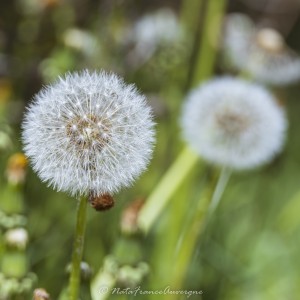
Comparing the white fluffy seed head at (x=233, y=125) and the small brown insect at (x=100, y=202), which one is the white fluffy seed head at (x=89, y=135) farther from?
the white fluffy seed head at (x=233, y=125)

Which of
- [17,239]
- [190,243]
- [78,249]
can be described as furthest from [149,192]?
[78,249]

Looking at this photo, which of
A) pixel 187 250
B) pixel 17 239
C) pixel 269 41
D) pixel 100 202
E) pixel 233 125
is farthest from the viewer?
pixel 269 41

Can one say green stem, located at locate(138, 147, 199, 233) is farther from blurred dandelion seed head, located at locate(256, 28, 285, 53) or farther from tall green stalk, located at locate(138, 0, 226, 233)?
blurred dandelion seed head, located at locate(256, 28, 285, 53)

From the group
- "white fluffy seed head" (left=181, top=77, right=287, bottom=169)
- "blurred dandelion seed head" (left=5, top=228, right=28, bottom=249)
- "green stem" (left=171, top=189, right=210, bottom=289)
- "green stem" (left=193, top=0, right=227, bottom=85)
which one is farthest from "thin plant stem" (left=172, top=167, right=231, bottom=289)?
"green stem" (left=193, top=0, right=227, bottom=85)

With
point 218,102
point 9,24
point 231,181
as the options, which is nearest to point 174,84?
point 231,181

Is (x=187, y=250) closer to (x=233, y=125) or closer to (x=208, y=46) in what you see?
(x=233, y=125)

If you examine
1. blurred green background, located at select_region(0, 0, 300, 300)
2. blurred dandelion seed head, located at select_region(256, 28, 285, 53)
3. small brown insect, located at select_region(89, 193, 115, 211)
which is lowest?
blurred green background, located at select_region(0, 0, 300, 300)

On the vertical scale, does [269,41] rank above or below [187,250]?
above


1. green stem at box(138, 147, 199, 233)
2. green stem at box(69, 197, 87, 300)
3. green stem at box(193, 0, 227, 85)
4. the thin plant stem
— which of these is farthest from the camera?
green stem at box(193, 0, 227, 85)
